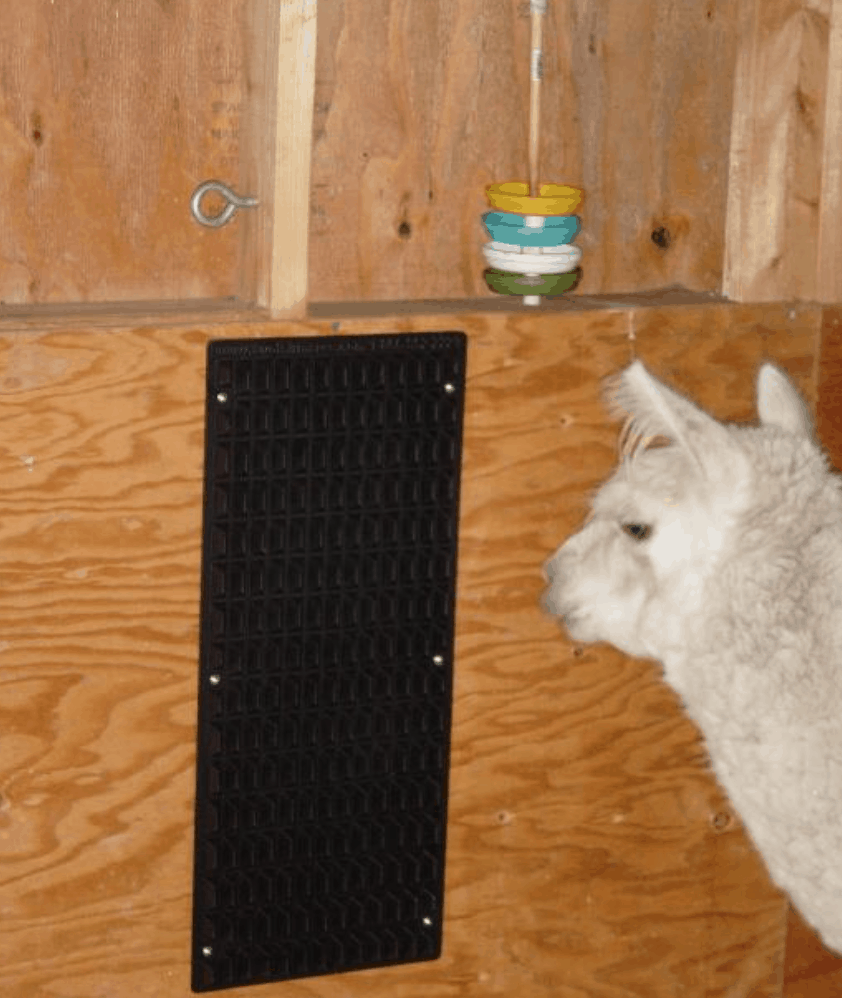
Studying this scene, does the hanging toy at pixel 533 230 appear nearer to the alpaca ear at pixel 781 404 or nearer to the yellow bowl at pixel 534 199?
the yellow bowl at pixel 534 199

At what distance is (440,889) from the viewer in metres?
4.02

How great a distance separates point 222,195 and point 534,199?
22.2 inches

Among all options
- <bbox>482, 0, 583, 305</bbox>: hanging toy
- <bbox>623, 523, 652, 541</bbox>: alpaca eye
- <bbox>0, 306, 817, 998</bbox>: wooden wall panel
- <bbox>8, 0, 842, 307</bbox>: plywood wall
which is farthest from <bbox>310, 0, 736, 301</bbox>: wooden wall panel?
<bbox>623, 523, 652, 541</bbox>: alpaca eye

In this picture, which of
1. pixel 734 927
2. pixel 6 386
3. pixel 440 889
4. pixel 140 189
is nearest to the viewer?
pixel 6 386

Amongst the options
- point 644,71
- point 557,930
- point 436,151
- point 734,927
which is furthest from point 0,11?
point 734,927

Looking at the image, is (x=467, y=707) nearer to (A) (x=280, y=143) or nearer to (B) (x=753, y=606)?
(B) (x=753, y=606)

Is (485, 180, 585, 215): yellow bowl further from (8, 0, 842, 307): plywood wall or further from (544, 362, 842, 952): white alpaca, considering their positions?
(544, 362, 842, 952): white alpaca

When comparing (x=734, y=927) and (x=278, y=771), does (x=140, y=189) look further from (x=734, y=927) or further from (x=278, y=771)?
(x=734, y=927)

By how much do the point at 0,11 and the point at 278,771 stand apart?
1.40 metres

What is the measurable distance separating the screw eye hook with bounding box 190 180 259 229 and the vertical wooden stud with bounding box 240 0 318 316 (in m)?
0.03

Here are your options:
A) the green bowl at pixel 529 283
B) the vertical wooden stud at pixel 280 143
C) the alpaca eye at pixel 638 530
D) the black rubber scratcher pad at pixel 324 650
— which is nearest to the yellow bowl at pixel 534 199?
the green bowl at pixel 529 283

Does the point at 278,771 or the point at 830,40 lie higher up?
the point at 830,40

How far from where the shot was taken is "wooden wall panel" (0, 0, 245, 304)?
11.9ft

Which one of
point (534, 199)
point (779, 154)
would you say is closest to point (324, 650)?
point (534, 199)
